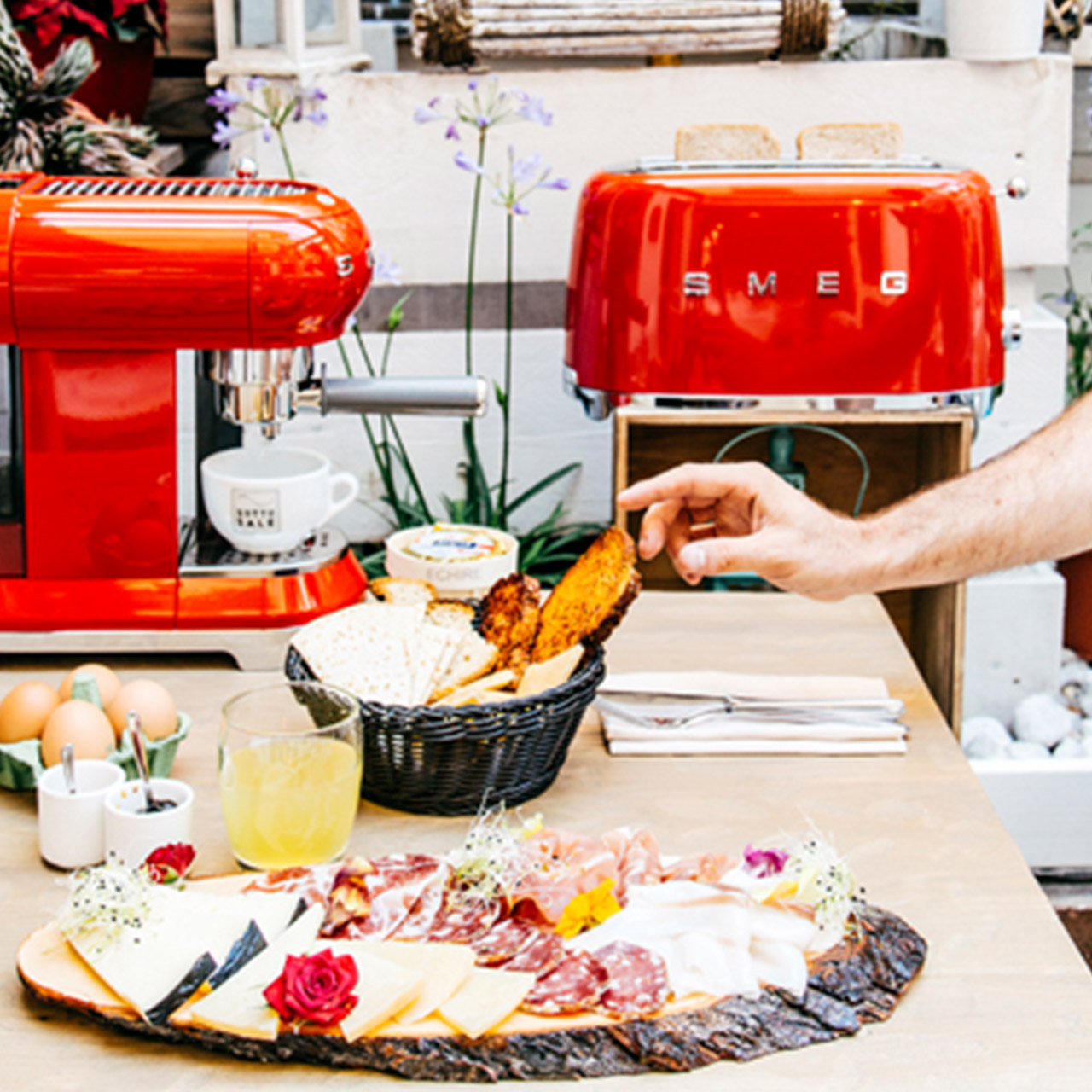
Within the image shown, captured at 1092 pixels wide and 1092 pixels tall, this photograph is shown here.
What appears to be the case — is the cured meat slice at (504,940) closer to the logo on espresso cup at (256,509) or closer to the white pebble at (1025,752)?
the logo on espresso cup at (256,509)

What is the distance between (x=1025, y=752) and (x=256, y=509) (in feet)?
5.31

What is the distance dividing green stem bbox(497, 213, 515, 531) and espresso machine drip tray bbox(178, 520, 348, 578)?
948mm

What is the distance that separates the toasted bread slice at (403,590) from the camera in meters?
1.58

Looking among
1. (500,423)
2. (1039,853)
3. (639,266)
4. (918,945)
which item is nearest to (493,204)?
(500,423)

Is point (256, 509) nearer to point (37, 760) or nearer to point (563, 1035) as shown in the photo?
point (37, 760)

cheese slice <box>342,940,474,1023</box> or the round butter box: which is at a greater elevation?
the round butter box

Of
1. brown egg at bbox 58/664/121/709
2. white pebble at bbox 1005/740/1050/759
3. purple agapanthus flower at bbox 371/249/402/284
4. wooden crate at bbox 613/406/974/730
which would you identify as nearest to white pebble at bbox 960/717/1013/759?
white pebble at bbox 1005/740/1050/759

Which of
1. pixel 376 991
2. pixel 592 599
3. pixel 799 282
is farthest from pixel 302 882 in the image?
pixel 799 282

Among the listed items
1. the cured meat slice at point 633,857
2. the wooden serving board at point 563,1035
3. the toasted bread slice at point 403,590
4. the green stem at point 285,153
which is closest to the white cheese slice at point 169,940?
the wooden serving board at point 563,1035

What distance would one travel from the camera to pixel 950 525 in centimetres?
144

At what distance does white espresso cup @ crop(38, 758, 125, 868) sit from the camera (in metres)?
1.24

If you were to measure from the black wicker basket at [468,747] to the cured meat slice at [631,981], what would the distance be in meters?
0.26

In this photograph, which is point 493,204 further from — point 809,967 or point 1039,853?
point 809,967

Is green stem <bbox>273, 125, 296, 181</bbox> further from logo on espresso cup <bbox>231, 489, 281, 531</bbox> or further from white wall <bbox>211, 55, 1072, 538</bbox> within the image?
logo on espresso cup <bbox>231, 489, 281, 531</bbox>
